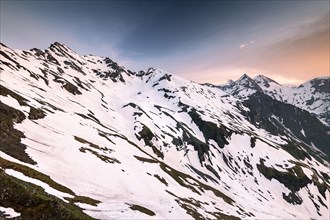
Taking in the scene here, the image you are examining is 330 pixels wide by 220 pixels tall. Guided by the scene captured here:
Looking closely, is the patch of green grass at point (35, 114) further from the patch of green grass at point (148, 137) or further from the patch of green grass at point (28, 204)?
the patch of green grass at point (148, 137)

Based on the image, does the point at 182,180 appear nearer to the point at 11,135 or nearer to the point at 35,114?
the point at 35,114

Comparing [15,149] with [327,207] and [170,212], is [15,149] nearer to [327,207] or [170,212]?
[170,212]

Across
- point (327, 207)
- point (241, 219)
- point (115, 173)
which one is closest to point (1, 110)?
point (115, 173)

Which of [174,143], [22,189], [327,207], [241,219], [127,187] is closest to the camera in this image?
[22,189]

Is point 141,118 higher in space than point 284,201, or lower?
higher

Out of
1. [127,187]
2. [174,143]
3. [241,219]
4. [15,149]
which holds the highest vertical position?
[174,143]

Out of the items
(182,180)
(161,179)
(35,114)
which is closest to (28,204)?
(35,114)

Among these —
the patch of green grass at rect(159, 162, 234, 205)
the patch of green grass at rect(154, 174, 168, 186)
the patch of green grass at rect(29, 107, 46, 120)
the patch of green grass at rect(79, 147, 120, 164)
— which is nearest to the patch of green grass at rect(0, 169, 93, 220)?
the patch of green grass at rect(79, 147, 120, 164)

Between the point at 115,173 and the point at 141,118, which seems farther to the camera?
the point at 141,118

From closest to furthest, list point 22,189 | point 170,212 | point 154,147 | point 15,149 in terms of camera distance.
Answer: point 22,189 → point 15,149 → point 170,212 → point 154,147

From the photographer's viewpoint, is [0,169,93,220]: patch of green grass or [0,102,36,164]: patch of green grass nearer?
[0,169,93,220]: patch of green grass

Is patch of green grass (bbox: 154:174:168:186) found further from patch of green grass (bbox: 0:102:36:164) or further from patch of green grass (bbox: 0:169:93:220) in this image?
patch of green grass (bbox: 0:169:93:220)

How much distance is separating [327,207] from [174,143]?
115 m

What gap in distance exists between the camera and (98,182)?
186ft
